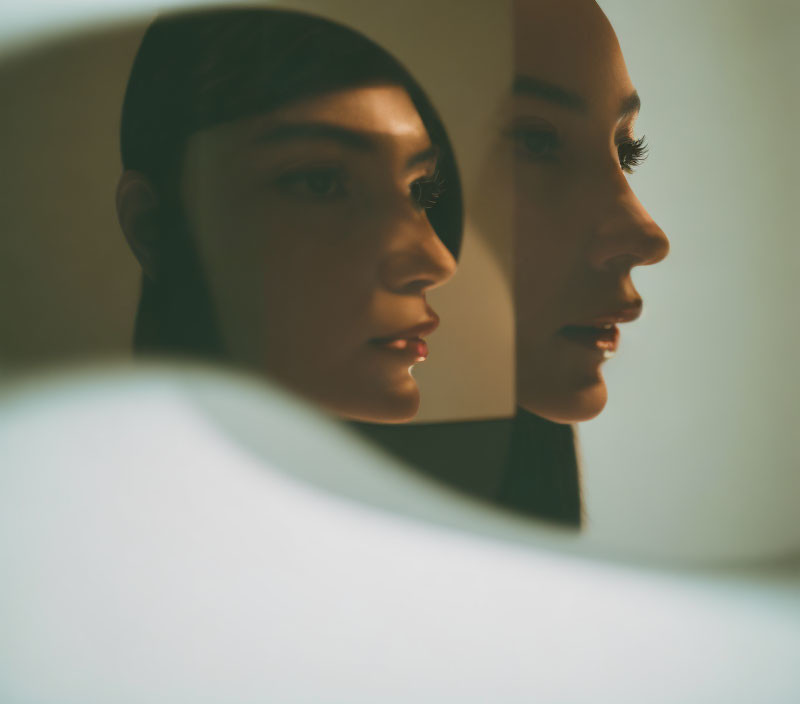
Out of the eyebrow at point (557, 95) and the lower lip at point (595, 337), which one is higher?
the eyebrow at point (557, 95)

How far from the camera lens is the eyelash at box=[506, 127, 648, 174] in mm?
954

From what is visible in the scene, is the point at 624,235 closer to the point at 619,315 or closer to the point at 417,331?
the point at 619,315

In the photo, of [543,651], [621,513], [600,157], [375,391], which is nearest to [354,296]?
[375,391]

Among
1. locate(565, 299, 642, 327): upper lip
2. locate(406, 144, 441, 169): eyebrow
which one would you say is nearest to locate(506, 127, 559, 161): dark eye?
locate(406, 144, 441, 169): eyebrow

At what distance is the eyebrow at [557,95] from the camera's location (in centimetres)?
95

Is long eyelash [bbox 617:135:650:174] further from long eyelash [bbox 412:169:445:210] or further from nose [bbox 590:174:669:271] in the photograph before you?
long eyelash [bbox 412:169:445:210]

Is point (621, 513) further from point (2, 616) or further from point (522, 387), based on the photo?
point (2, 616)

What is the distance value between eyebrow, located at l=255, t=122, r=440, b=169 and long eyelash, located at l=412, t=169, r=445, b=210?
0.02 m

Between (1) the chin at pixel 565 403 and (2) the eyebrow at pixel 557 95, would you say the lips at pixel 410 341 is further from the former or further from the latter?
(2) the eyebrow at pixel 557 95

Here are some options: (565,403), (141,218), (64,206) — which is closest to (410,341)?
(565,403)

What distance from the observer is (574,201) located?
3.16 ft

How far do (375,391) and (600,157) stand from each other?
0.47m

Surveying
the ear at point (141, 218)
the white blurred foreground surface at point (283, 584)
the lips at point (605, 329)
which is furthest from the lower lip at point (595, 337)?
the ear at point (141, 218)

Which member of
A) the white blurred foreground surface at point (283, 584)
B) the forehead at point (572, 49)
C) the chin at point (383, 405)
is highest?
the forehead at point (572, 49)
